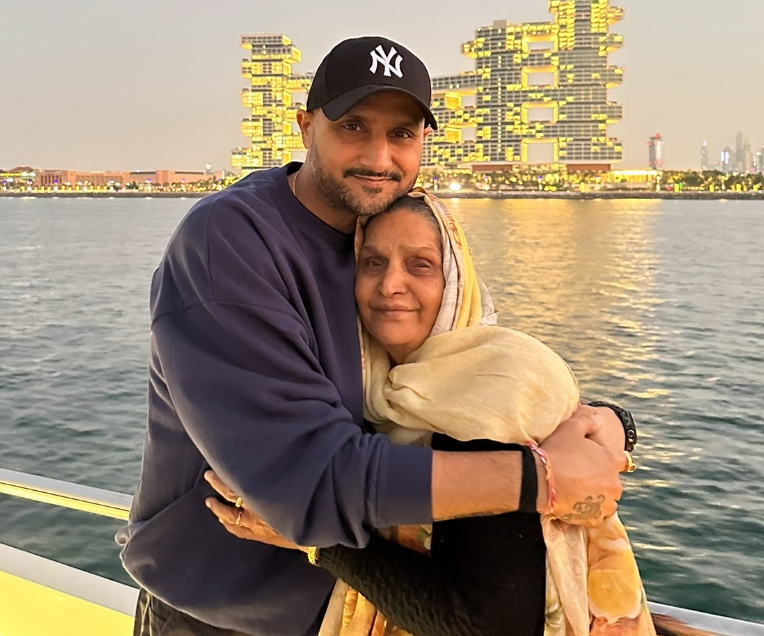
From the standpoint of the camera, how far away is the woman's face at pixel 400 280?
1.51 m

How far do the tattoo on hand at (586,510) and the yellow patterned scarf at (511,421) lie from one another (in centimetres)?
3

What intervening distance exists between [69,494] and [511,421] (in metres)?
1.45

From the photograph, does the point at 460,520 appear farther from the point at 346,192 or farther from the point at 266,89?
the point at 266,89

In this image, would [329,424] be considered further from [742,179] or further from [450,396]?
[742,179]

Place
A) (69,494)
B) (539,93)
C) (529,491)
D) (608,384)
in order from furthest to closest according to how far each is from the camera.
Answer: (539,93) < (608,384) < (69,494) < (529,491)

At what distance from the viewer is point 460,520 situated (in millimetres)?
1234

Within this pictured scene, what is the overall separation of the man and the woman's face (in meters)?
0.04

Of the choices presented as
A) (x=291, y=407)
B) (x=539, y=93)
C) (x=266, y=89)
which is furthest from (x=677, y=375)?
(x=539, y=93)

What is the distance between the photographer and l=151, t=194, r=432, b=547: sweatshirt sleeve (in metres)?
1.20

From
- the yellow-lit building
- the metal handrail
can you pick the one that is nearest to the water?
the metal handrail

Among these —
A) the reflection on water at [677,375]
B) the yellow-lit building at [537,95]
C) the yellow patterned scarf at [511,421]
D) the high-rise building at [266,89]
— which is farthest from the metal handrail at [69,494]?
the yellow-lit building at [537,95]

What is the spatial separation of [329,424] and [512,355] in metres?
0.33

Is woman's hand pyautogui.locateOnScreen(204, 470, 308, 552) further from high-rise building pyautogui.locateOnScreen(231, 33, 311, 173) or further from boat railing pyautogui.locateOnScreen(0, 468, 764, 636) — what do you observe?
high-rise building pyautogui.locateOnScreen(231, 33, 311, 173)

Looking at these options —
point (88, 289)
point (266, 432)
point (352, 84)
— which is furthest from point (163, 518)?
point (88, 289)
